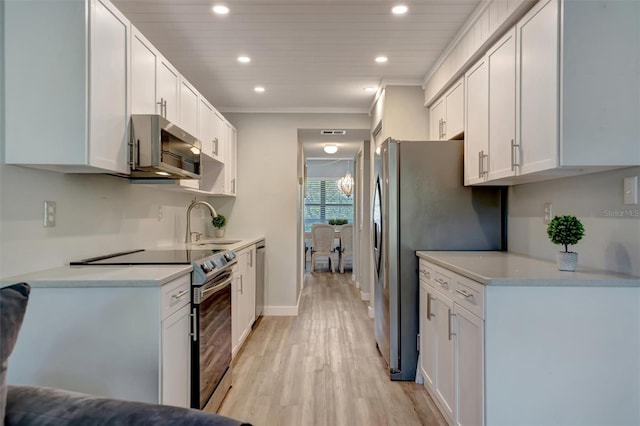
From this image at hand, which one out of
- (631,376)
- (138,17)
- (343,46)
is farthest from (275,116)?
(631,376)

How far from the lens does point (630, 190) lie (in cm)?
156

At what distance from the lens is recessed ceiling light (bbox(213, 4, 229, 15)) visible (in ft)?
7.27

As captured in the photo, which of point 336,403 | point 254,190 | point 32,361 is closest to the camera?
point 32,361

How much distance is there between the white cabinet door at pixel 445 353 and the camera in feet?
6.25

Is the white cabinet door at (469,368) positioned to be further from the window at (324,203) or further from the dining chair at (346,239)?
the window at (324,203)

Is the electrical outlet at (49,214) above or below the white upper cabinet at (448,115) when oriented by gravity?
below

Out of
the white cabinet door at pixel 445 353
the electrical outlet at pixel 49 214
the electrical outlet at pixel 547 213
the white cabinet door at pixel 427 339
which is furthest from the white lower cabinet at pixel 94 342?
the electrical outlet at pixel 547 213

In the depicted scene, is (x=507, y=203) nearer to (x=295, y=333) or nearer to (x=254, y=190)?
(x=295, y=333)

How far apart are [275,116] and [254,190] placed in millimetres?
947

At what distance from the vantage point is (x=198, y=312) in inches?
73.9

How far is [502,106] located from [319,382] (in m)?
2.16

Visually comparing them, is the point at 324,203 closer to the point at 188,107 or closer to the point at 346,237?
the point at 346,237

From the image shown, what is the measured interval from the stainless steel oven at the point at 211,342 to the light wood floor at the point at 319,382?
0.55 feet

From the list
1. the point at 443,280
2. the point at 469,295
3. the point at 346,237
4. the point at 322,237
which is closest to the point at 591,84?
the point at 469,295
